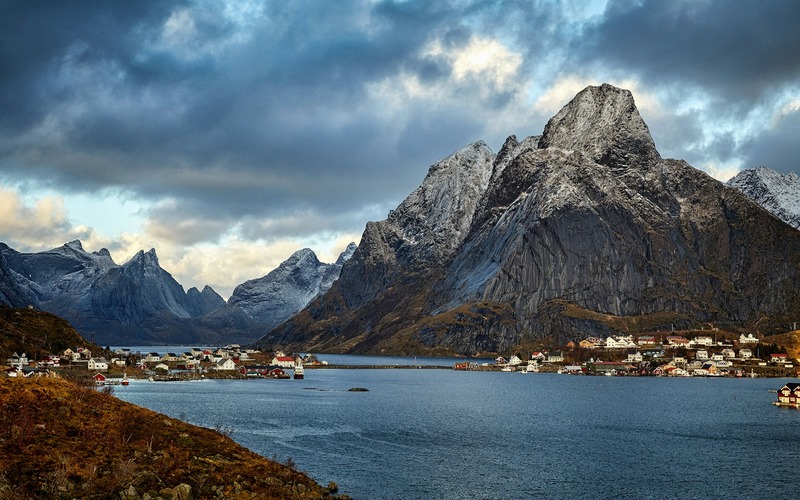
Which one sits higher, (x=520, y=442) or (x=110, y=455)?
(x=110, y=455)

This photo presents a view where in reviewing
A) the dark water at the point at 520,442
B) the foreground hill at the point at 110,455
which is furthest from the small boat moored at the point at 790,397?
the foreground hill at the point at 110,455

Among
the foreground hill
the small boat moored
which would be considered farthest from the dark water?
the foreground hill

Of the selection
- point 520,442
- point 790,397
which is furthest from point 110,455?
point 790,397

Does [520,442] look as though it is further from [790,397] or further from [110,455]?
[790,397]

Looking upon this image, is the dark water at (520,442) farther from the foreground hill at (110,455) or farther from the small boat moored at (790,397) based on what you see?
the foreground hill at (110,455)

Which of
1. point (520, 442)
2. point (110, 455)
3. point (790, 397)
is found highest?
point (790, 397)

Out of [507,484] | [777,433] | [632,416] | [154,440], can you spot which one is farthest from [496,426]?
[154,440]
